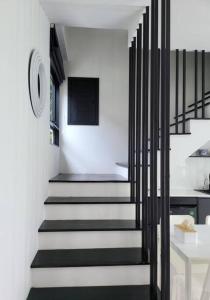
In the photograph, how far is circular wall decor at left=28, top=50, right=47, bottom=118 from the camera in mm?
2103

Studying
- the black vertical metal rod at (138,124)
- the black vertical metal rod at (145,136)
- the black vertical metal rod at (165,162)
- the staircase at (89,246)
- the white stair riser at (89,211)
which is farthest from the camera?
the white stair riser at (89,211)

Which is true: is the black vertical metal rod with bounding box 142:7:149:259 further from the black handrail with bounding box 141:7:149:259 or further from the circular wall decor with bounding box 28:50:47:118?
the circular wall decor with bounding box 28:50:47:118

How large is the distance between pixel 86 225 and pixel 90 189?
0.58 meters

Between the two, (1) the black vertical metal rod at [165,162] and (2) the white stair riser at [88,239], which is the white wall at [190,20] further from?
(2) the white stair riser at [88,239]

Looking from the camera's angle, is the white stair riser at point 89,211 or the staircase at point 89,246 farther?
the white stair riser at point 89,211

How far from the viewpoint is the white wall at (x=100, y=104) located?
483cm

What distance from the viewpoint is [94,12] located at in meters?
2.69

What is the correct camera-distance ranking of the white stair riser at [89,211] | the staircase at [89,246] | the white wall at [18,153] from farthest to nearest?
1. the white stair riser at [89,211]
2. the staircase at [89,246]
3. the white wall at [18,153]

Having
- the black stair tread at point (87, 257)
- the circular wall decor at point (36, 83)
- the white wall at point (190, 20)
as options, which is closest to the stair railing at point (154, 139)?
the black stair tread at point (87, 257)

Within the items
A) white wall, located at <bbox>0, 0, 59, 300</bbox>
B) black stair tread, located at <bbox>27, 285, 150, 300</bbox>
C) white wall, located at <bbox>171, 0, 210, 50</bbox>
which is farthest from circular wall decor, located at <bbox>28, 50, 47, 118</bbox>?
white wall, located at <bbox>171, 0, 210, 50</bbox>

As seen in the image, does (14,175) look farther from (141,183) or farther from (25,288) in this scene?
(141,183)

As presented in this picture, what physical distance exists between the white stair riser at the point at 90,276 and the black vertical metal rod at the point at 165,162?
0.45 meters

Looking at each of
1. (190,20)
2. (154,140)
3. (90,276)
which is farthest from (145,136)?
(190,20)

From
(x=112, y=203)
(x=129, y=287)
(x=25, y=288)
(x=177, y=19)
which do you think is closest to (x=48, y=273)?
(x=25, y=288)
